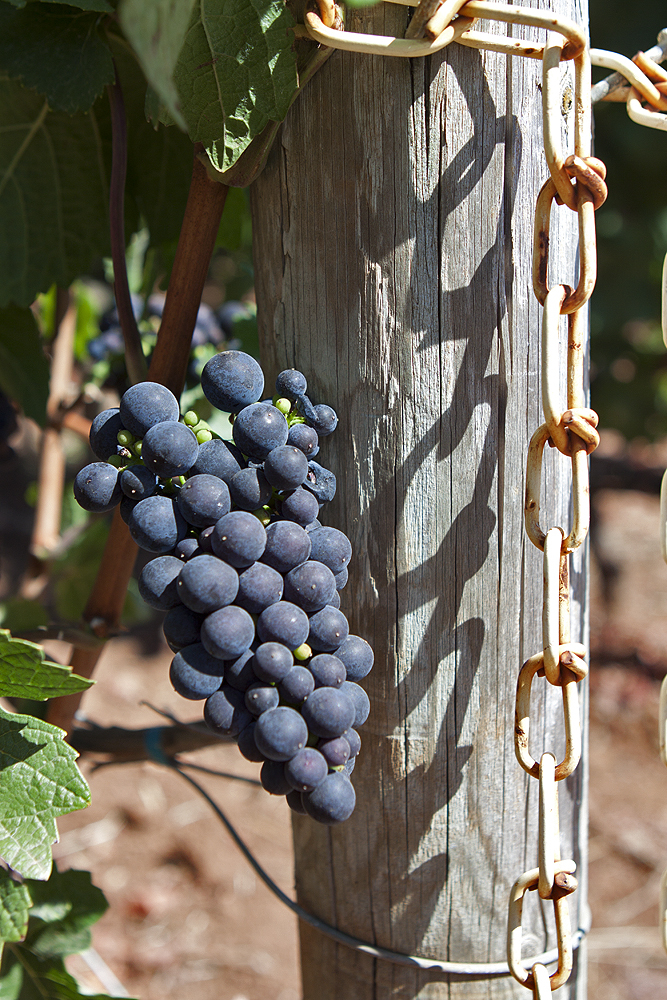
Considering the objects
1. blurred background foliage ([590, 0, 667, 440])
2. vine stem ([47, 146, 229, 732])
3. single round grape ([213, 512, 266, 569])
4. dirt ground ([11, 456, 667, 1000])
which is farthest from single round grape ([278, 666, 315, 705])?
blurred background foliage ([590, 0, 667, 440])

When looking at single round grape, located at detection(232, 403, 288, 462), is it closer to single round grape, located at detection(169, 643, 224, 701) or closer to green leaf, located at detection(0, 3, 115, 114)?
single round grape, located at detection(169, 643, 224, 701)

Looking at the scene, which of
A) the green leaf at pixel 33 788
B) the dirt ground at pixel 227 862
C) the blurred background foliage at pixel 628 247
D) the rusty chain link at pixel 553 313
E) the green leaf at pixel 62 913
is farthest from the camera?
the blurred background foliage at pixel 628 247

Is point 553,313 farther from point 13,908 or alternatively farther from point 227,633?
point 13,908

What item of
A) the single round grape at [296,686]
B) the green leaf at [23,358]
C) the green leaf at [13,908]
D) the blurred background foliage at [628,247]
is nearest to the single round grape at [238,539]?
the single round grape at [296,686]

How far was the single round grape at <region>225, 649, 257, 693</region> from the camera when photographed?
26.3 inches

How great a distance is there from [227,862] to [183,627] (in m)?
2.31

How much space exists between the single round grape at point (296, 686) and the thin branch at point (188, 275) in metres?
0.38

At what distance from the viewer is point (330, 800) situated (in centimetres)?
65

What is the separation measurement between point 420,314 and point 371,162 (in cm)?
14

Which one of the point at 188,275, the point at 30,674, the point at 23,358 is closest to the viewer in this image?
the point at 30,674

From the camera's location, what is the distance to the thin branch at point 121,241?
2.89 ft

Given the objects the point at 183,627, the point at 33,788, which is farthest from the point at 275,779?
the point at 33,788

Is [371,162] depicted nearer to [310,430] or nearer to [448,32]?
[448,32]

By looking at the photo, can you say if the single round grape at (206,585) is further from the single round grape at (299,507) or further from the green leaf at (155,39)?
the green leaf at (155,39)
